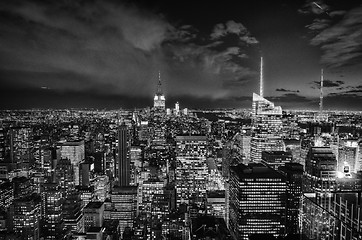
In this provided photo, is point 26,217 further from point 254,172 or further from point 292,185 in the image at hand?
point 292,185

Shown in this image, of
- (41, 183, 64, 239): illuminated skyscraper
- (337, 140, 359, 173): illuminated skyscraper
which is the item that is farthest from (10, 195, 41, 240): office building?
(337, 140, 359, 173): illuminated skyscraper

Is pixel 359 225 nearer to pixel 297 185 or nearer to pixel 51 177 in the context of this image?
pixel 297 185

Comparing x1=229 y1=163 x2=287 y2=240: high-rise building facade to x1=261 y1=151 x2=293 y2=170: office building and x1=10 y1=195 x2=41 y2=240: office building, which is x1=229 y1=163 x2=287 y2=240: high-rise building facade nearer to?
x1=261 y1=151 x2=293 y2=170: office building

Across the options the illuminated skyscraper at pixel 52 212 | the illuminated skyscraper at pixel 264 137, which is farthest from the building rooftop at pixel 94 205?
the illuminated skyscraper at pixel 264 137

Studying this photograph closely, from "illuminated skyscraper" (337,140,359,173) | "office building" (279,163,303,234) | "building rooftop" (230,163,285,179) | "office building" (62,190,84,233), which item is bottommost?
"office building" (62,190,84,233)

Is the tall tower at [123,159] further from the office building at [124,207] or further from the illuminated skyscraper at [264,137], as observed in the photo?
the illuminated skyscraper at [264,137]

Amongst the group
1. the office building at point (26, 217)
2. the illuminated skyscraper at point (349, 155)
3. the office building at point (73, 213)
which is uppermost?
the illuminated skyscraper at point (349, 155)
